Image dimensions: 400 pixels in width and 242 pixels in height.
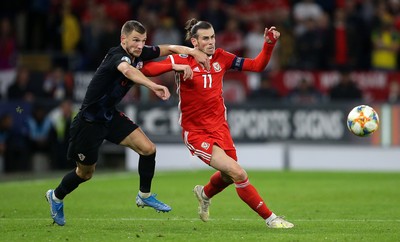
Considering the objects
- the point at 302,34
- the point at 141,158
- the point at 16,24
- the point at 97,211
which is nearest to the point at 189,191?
the point at 97,211

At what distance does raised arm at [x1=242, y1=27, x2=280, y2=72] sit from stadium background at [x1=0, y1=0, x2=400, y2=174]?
1047 centimetres

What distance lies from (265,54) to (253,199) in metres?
1.73

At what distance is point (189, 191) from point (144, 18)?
26.5 feet

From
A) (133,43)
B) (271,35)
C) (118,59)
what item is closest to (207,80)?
(271,35)

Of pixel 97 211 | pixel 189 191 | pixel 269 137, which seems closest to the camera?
pixel 97 211

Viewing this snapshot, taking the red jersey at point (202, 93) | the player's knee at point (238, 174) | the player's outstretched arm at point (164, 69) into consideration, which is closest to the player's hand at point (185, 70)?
the player's outstretched arm at point (164, 69)

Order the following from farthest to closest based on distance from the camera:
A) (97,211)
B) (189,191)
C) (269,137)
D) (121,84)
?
(269,137) < (189,191) < (97,211) < (121,84)

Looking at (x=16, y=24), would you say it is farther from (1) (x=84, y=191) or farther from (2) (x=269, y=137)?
(1) (x=84, y=191)

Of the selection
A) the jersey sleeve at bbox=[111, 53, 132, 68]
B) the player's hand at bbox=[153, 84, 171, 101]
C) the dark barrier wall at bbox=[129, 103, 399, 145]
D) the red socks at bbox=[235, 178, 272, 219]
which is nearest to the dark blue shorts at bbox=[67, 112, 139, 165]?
the jersey sleeve at bbox=[111, 53, 132, 68]

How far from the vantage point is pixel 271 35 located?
11219mm

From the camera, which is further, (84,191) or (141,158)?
(84,191)

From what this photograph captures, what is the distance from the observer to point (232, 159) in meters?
11.1

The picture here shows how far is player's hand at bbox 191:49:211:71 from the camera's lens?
444 inches

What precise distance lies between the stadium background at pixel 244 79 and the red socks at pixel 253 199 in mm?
11063
